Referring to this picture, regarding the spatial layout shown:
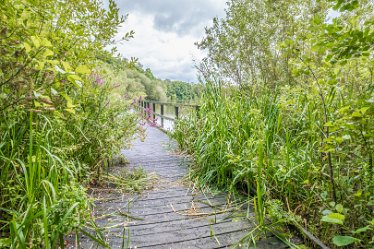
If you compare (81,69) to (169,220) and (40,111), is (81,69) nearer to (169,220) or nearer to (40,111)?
(40,111)

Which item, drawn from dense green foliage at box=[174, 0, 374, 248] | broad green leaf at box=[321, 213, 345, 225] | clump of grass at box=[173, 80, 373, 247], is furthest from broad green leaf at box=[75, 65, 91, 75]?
broad green leaf at box=[321, 213, 345, 225]

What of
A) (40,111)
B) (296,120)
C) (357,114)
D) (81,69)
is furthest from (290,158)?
(40,111)

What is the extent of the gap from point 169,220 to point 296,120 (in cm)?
137

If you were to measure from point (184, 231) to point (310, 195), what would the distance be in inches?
36.4

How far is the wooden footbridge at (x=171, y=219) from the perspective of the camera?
172 centimetres

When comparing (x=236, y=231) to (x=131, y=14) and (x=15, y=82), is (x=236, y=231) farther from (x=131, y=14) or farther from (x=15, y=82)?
(x=131, y=14)

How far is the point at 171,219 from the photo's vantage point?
2.08 metres

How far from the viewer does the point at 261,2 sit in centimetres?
508

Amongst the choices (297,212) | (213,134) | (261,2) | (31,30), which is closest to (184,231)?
(297,212)

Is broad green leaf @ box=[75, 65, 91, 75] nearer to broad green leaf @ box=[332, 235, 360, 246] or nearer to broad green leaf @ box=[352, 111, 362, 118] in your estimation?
broad green leaf @ box=[352, 111, 362, 118]

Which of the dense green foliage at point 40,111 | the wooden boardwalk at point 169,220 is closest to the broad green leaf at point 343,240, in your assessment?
the wooden boardwalk at point 169,220

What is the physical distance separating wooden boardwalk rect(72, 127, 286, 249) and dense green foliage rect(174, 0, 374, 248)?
226 mm

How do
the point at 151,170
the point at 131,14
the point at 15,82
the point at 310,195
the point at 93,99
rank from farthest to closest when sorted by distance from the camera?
the point at 151,170 → the point at 93,99 → the point at 131,14 → the point at 310,195 → the point at 15,82

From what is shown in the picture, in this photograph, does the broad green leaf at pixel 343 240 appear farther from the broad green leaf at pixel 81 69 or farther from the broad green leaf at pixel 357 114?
the broad green leaf at pixel 81 69
